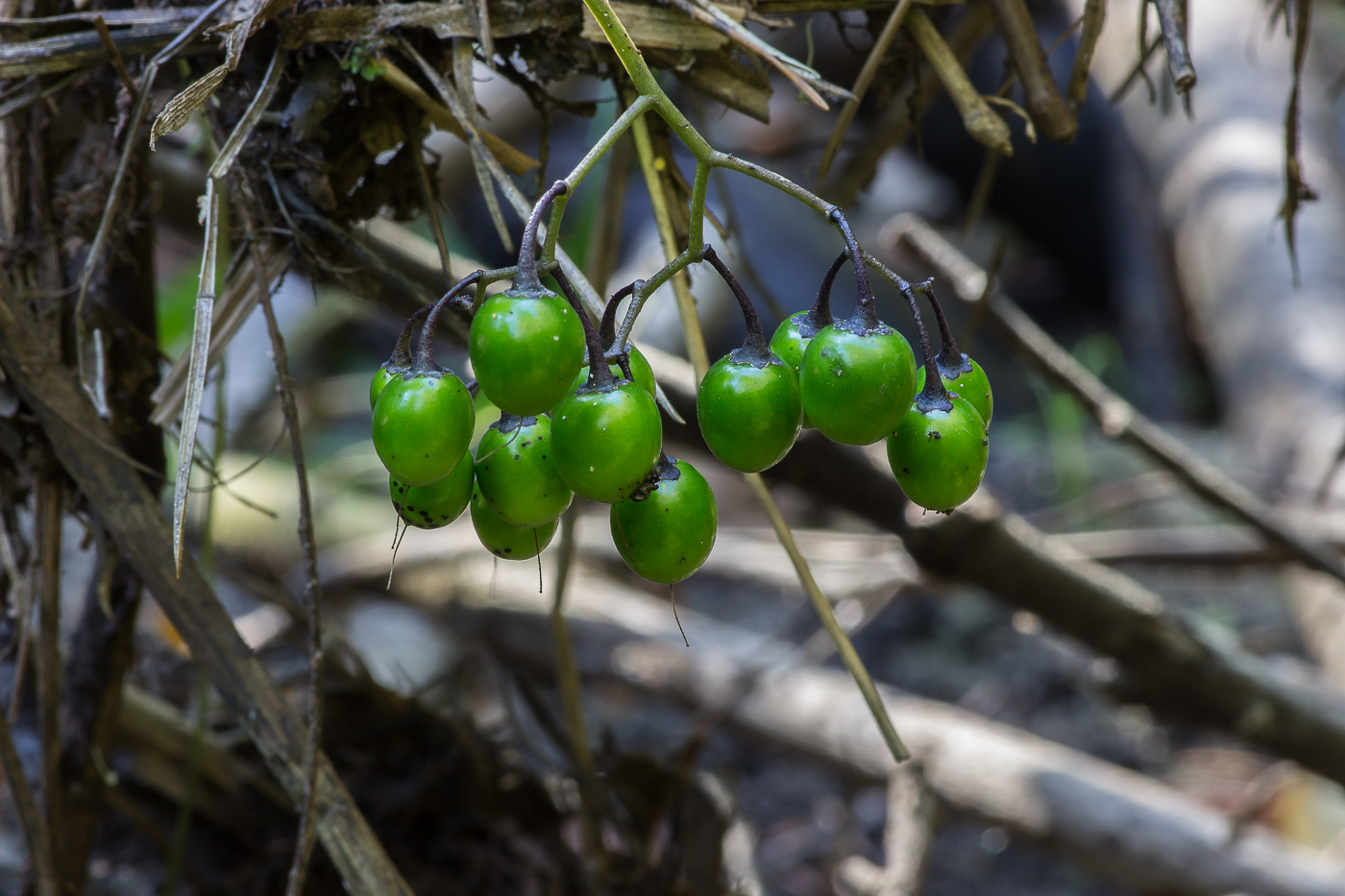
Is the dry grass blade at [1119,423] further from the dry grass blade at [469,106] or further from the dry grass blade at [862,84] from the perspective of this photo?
the dry grass blade at [469,106]

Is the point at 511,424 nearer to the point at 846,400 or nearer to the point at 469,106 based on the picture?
the point at 846,400

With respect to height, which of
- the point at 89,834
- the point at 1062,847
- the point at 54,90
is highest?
the point at 54,90

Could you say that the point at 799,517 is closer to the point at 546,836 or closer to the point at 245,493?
the point at 245,493

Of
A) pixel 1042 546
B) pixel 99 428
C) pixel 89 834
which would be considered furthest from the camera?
pixel 1042 546

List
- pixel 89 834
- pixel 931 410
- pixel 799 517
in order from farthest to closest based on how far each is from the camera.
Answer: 1. pixel 799 517
2. pixel 89 834
3. pixel 931 410

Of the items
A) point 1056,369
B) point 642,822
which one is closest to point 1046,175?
point 1056,369

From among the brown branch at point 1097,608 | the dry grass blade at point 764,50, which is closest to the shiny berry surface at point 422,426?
the dry grass blade at point 764,50
